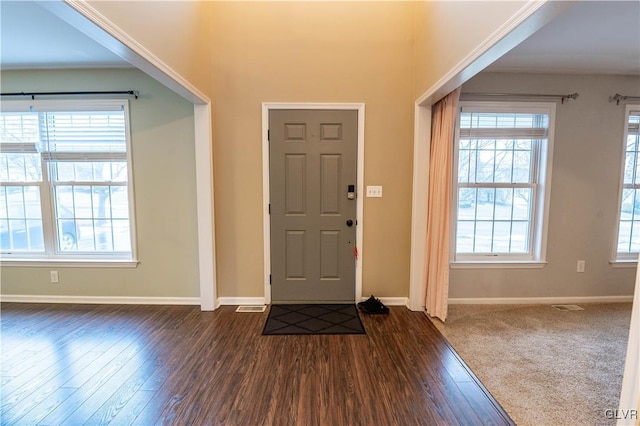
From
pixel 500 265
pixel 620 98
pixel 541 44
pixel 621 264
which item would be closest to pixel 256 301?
pixel 500 265

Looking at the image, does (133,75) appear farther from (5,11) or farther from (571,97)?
(571,97)

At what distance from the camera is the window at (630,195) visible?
3.01m

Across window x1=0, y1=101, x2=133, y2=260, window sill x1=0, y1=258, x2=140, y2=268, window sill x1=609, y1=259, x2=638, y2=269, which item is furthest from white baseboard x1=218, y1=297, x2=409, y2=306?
window sill x1=609, y1=259, x2=638, y2=269

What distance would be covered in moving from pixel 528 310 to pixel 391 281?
1.46 meters

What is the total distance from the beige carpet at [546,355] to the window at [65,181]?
11.7 feet

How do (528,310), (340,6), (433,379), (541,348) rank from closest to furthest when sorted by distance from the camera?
(433,379) < (541,348) < (340,6) < (528,310)

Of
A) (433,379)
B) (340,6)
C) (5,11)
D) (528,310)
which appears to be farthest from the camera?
(528,310)

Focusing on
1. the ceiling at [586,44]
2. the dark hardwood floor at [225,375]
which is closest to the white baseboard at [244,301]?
the dark hardwood floor at [225,375]

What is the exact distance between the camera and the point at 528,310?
115 inches

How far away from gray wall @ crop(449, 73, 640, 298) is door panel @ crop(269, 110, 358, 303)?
1.32 meters

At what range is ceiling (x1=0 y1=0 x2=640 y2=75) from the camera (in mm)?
1999

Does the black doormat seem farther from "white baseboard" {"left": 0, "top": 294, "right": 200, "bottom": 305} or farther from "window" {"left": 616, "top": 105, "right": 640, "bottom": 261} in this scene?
"window" {"left": 616, "top": 105, "right": 640, "bottom": 261}

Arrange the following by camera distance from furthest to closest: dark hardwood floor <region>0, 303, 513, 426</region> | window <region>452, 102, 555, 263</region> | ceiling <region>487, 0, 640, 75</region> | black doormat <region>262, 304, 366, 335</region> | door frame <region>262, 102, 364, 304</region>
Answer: window <region>452, 102, 555, 263</region>, door frame <region>262, 102, 364, 304</region>, black doormat <region>262, 304, 366, 335</region>, ceiling <region>487, 0, 640, 75</region>, dark hardwood floor <region>0, 303, 513, 426</region>

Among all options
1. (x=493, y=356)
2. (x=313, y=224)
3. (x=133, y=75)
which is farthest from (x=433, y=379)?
(x=133, y=75)
